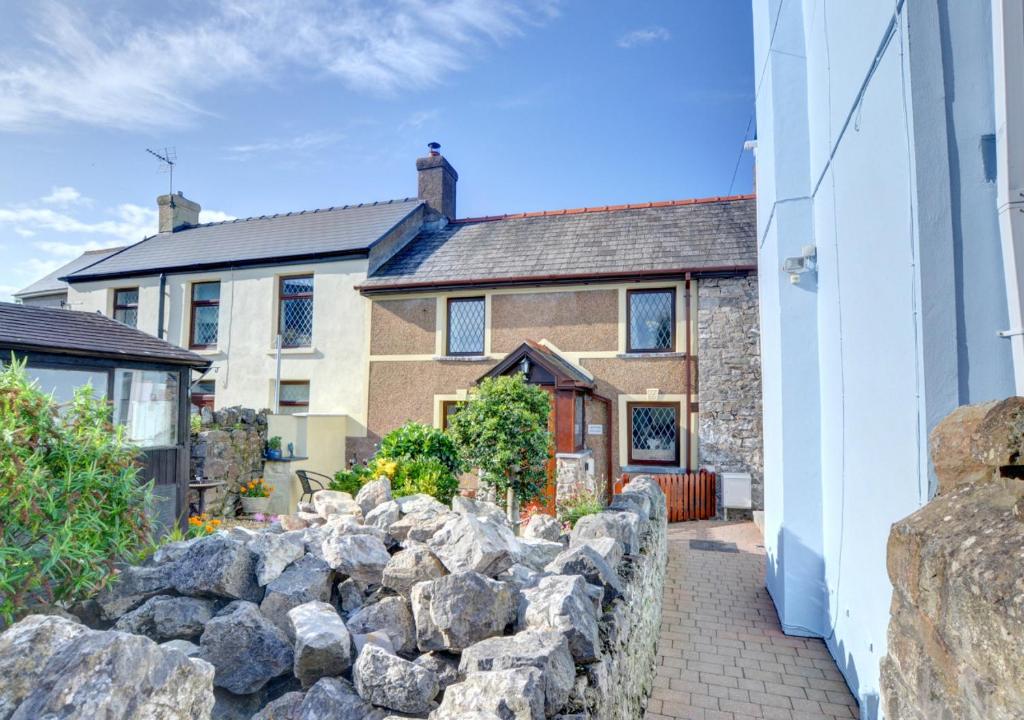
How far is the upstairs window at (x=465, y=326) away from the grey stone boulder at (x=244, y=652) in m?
10.7

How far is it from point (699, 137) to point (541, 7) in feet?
16.7

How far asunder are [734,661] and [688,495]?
20.4 ft

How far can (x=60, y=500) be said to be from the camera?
2711mm

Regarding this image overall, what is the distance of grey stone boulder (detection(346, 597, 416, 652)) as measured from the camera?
287 centimetres

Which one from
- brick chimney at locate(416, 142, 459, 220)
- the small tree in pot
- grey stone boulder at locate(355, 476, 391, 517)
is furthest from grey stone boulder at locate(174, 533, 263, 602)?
brick chimney at locate(416, 142, 459, 220)

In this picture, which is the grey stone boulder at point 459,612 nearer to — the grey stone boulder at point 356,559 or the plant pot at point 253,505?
the grey stone boulder at point 356,559

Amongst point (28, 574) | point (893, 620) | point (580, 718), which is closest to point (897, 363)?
point (893, 620)

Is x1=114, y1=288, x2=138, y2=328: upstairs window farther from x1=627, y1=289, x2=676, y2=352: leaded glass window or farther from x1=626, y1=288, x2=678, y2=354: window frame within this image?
x1=627, y1=289, x2=676, y2=352: leaded glass window

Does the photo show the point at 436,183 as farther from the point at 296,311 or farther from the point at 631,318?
the point at 631,318

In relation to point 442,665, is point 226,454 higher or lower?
higher

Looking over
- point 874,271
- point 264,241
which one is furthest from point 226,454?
point 874,271

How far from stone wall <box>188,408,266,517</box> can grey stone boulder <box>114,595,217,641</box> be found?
7999mm

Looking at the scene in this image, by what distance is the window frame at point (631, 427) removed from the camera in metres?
11.9

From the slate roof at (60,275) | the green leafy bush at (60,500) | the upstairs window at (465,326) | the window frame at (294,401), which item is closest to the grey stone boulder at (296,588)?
the green leafy bush at (60,500)
